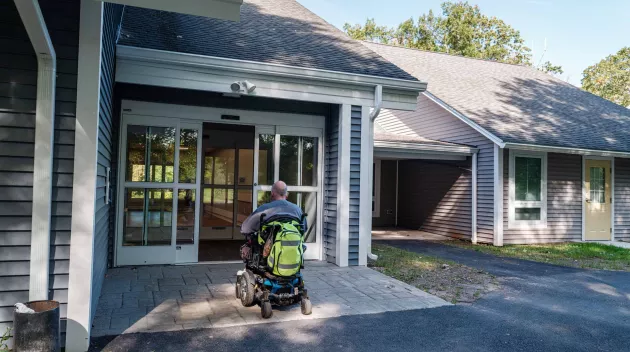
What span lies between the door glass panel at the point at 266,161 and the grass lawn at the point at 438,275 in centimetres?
210

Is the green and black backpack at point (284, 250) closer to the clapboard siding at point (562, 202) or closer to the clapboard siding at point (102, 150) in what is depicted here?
the clapboard siding at point (102, 150)

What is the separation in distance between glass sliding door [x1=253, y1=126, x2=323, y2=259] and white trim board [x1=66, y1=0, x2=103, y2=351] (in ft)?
11.8

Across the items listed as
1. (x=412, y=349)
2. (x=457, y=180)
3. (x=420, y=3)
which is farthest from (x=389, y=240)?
(x=420, y=3)

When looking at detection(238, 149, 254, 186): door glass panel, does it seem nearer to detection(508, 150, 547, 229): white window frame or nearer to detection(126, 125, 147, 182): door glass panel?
detection(126, 125, 147, 182): door glass panel

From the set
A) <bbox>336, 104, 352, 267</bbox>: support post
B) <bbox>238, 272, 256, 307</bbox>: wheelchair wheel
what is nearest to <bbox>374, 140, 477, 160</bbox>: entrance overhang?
<bbox>336, 104, 352, 267</bbox>: support post

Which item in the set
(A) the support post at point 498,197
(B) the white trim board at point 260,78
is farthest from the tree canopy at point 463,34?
(B) the white trim board at point 260,78

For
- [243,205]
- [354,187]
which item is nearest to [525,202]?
[354,187]

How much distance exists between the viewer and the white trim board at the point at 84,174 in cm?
319

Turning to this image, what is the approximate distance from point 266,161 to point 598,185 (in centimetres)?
939

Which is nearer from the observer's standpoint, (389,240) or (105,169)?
(105,169)

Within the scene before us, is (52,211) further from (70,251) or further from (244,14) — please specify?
(244,14)

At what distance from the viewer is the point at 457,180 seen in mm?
11344

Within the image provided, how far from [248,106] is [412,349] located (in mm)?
4459

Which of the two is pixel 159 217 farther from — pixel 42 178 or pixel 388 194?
pixel 388 194
